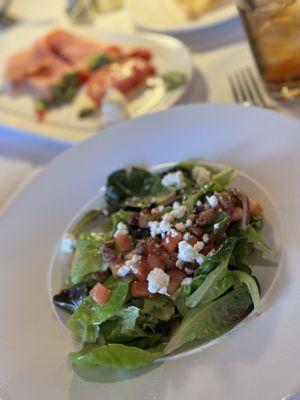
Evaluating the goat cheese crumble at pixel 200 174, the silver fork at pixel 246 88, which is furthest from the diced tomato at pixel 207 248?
the silver fork at pixel 246 88

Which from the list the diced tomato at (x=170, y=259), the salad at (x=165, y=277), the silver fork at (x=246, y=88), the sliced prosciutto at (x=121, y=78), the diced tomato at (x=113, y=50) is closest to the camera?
the salad at (x=165, y=277)

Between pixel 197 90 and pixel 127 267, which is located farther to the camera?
pixel 197 90

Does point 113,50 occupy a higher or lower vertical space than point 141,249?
higher

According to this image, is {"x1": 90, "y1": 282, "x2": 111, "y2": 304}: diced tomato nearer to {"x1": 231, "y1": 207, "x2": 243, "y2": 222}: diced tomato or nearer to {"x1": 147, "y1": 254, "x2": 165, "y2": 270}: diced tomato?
{"x1": 147, "y1": 254, "x2": 165, "y2": 270}: diced tomato

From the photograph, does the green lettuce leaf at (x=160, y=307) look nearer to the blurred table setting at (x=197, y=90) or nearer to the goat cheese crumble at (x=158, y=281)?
the goat cheese crumble at (x=158, y=281)

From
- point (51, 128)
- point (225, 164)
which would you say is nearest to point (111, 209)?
point (225, 164)

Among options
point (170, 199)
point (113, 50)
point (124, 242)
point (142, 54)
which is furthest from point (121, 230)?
point (113, 50)

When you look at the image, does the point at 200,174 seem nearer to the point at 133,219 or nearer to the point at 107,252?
the point at 133,219
